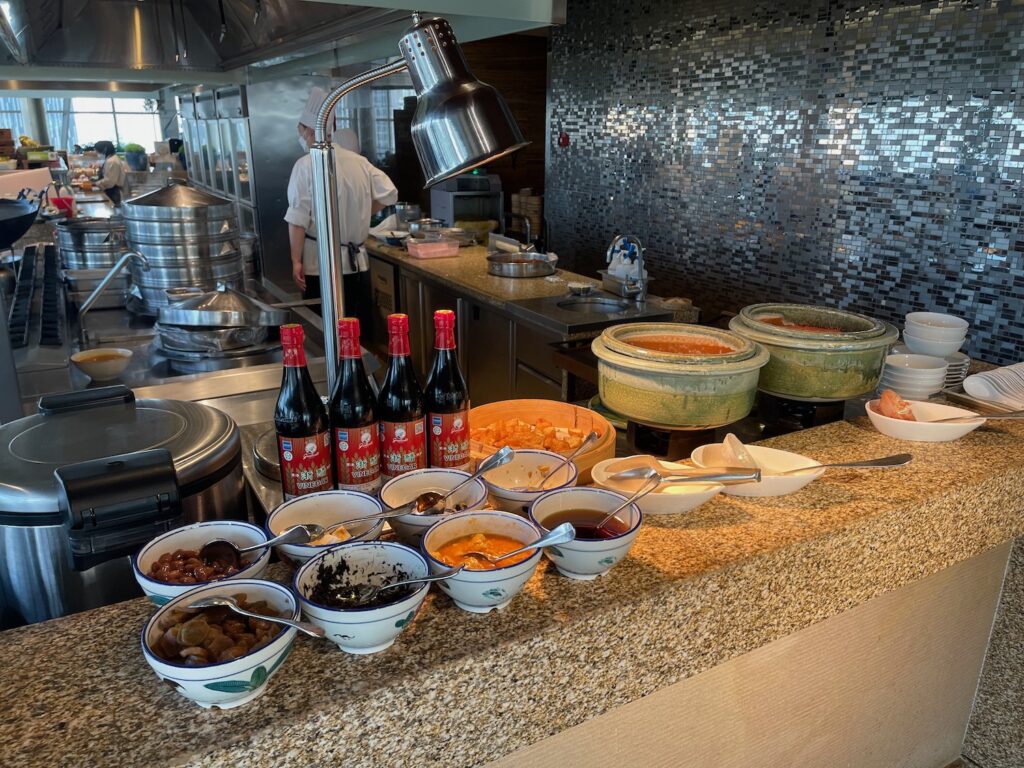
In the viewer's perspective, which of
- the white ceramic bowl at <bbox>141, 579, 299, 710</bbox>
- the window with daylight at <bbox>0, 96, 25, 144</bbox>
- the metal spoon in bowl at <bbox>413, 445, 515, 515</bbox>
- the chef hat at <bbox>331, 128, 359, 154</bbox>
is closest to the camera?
the white ceramic bowl at <bbox>141, 579, 299, 710</bbox>

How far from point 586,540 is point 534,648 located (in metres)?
0.15

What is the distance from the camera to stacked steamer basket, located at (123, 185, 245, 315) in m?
2.82

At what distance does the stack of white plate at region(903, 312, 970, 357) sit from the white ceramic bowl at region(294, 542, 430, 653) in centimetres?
152

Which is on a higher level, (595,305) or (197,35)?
(197,35)

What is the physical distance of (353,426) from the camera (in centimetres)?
124

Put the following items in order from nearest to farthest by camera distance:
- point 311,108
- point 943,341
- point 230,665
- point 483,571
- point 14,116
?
point 230,665
point 483,571
point 943,341
point 311,108
point 14,116

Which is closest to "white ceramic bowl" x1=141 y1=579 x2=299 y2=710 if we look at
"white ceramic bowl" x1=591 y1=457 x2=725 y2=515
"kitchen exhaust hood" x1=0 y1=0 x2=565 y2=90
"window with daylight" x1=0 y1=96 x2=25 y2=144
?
"white ceramic bowl" x1=591 y1=457 x2=725 y2=515

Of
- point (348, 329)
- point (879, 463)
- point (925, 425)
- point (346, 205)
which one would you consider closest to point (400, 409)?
point (348, 329)

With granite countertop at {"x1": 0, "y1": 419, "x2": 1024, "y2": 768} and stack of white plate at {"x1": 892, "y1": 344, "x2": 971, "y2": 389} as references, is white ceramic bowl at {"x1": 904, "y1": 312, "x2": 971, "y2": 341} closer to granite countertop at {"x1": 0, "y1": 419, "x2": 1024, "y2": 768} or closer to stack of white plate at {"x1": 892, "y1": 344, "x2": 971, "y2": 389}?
stack of white plate at {"x1": 892, "y1": 344, "x2": 971, "y2": 389}

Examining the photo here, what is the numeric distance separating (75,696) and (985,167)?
3.56 meters

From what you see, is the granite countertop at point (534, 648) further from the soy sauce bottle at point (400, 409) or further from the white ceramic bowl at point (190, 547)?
the soy sauce bottle at point (400, 409)

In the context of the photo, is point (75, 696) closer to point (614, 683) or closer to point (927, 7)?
point (614, 683)

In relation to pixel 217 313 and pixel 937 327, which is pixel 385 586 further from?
pixel 217 313

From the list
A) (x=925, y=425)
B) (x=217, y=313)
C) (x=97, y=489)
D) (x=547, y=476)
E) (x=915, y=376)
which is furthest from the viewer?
(x=217, y=313)
